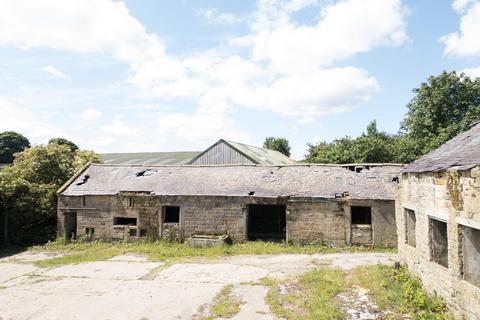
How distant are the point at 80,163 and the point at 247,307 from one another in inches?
717

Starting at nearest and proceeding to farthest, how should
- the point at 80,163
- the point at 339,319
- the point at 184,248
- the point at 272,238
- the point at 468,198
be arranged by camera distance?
the point at 468,198 < the point at 339,319 < the point at 184,248 < the point at 272,238 < the point at 80,163

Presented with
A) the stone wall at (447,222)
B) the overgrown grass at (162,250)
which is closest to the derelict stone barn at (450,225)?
the stone wall at (447,222)

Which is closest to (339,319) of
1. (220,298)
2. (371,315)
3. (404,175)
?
(371,315)

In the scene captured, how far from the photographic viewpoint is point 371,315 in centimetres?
857

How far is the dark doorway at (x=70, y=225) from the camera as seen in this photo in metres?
18.8

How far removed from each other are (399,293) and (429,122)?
2487 centimetres

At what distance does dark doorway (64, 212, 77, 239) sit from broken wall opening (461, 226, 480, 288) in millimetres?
17037

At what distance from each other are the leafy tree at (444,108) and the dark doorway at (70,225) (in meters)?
25.4

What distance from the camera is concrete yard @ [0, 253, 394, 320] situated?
9.45m

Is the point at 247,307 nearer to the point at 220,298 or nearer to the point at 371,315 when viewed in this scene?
the point at 220,298

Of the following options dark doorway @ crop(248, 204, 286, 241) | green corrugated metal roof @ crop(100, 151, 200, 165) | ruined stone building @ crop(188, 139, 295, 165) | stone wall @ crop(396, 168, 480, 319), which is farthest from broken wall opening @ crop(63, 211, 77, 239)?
green corrugated metal roof @ crop(100, 151, 200, 165)

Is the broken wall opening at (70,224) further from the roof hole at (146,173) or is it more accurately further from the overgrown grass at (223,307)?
the overgrown grass at (223,307)

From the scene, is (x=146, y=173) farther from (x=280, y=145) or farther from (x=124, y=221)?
(x=280, y=145)

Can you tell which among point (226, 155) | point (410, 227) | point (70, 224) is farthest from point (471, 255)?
point (226, 155)
